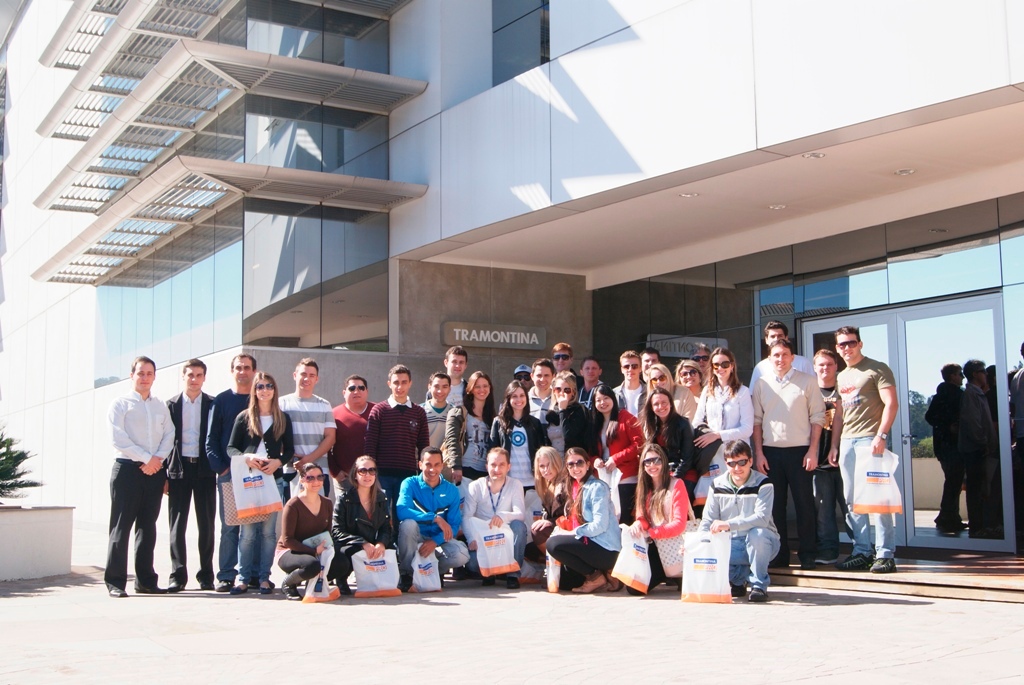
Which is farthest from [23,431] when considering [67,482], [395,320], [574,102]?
[574,102]

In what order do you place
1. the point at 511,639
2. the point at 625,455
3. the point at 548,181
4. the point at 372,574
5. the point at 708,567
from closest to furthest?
the point at 511,639
the point at 708,567
the point at 372,574
the point at 625,455
the point at 548,181

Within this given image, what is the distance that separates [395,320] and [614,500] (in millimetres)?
5898

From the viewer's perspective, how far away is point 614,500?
9.61 metres

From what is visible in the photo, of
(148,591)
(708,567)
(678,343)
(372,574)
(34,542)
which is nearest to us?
(708,567)

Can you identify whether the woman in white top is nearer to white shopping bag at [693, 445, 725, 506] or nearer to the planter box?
white shopping bag at [693, 445, 725, 506]

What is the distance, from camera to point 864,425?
29.9 feet

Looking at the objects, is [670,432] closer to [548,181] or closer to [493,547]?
[493,547]

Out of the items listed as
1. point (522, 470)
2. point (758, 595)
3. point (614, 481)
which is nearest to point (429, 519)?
point (522, 470)

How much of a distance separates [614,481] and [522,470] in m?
0.90

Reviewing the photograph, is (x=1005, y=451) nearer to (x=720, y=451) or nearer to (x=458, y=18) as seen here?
(x=720, y=451)

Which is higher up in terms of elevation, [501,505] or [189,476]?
[189,476]

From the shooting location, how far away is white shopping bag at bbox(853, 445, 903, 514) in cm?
873

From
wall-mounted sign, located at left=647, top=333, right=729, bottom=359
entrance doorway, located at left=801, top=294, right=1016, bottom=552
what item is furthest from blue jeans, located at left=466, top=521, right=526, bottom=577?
wall-mounted sign, located at left=647, top=333, right=729, bottom=359

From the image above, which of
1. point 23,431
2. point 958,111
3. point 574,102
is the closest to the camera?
point 958,111
